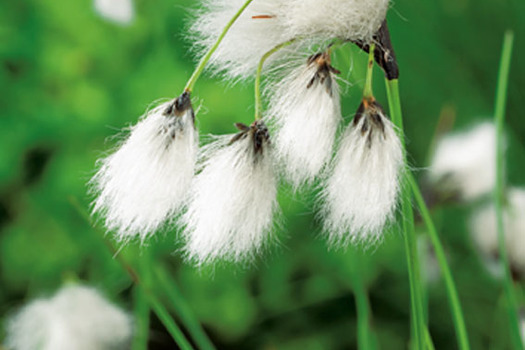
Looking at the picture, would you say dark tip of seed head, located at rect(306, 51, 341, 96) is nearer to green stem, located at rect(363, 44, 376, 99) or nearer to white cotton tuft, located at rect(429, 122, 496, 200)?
green stem, located at rect(363, 44, 376, 99)

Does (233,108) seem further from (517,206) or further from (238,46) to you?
(238,46)

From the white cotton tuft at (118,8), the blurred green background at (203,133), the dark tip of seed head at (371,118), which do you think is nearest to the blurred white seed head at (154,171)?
the dark tip of seed head at (371,118)

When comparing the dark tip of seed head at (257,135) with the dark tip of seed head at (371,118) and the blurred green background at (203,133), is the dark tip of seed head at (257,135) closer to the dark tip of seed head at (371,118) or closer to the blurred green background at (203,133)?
the dark tip of seed head at (371,118)

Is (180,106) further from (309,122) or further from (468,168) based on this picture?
(468,168)

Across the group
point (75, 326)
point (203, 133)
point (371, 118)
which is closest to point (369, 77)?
point (371, 118)

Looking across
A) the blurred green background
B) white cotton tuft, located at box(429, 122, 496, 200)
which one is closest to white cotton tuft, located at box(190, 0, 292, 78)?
white cotton tuft, located at box(429, 122, 496, 200)

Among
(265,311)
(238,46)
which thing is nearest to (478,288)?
(265,311)
